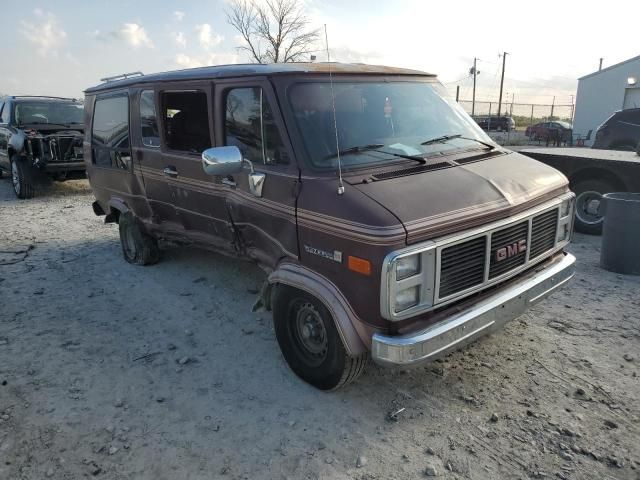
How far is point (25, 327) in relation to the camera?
15.0ft

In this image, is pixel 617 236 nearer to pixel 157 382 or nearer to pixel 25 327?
pixel 157 382

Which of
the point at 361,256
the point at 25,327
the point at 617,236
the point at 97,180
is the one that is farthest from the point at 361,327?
the point at 97,180

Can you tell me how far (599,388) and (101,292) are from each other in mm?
4800

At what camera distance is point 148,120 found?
5094mm

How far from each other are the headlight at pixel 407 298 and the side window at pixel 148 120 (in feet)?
10.6

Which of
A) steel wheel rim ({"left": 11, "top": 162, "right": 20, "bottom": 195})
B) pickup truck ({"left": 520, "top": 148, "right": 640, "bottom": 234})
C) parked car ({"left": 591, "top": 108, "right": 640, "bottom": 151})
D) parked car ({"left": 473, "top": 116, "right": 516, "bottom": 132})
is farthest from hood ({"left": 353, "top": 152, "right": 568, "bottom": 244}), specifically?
parked car ({"left": 473, "top": 116, "right": 516, "bottom": 132})

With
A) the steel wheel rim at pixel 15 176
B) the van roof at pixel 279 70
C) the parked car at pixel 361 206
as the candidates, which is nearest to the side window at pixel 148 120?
the parked car at pixel 361 206

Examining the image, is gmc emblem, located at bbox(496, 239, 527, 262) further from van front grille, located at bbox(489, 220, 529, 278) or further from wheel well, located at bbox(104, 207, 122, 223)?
wheel well, located at bbox(104, 207, 122, 223)

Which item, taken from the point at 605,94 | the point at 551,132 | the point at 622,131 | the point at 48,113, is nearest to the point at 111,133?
the point at 48,113

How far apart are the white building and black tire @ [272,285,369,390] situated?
2483cm

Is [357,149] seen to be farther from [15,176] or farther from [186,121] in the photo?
[15,176]

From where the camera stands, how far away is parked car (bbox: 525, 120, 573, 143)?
25.8 meters

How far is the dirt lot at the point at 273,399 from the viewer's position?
113 inches

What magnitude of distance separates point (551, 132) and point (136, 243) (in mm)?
25789
